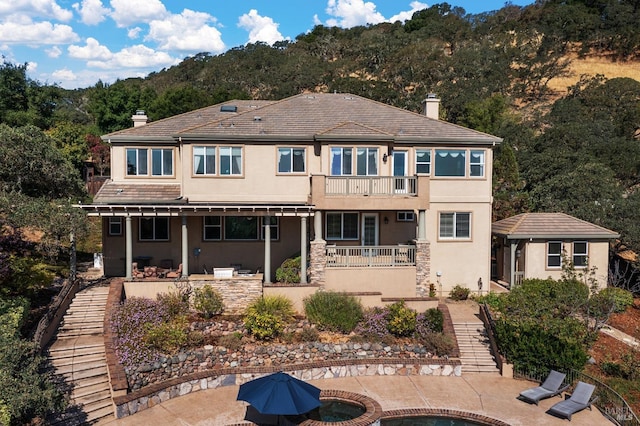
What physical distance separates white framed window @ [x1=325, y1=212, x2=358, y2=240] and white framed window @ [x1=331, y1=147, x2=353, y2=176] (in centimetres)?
216

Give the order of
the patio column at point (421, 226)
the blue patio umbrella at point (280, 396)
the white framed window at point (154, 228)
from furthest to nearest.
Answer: the white framed window at point (154, 228) → the patio column at point (421, 226) → the blue patio umbrella at point (280, 396)

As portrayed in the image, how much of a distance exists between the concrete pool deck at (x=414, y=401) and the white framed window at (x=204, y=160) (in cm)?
1046

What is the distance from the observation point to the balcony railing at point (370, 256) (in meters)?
21.0

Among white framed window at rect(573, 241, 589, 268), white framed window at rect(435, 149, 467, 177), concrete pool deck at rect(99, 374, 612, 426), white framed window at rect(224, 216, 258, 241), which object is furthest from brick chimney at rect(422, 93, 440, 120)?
concrete pool deck at rect(99, 374, 612, 426)

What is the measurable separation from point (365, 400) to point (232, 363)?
15.5 feet

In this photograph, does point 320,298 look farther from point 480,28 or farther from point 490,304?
point 480,28

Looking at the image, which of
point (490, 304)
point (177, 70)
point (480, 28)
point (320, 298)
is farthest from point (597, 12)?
point (320, 298)

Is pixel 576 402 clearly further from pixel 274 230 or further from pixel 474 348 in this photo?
pixel 274 230

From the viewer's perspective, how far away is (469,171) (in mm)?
23953

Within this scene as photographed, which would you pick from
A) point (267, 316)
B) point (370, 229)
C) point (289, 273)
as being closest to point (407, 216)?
point (370, 229)

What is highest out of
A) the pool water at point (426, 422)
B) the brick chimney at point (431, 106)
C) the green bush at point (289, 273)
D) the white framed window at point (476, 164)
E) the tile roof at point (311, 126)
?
the brick chimney at point (431, 106)

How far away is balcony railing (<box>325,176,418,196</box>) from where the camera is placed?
21500mm

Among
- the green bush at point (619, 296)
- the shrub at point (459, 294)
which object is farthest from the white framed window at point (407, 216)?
the green bush at point (619, 296)

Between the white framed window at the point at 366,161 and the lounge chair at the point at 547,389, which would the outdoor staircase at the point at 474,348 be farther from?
the white framed window at the point at 366,161
